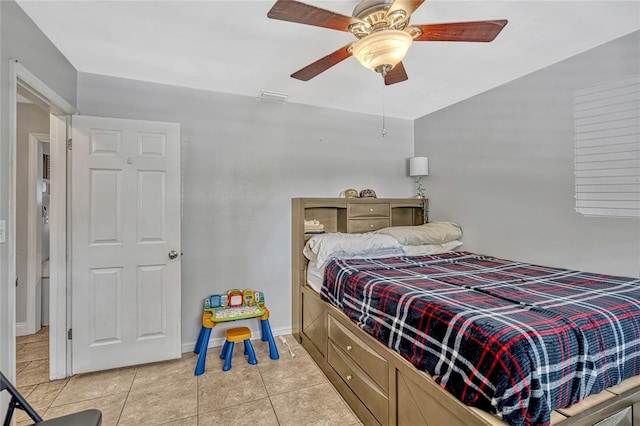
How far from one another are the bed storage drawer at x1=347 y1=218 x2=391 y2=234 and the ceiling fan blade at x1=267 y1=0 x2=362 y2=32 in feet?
7.00

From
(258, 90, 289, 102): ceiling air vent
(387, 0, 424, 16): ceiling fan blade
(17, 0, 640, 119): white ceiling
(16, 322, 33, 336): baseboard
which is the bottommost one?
(16, 322, 33, 336): baseboard

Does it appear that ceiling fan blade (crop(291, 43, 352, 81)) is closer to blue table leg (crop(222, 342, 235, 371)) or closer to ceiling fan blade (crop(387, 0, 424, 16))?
ceiling fan blade (crop(387, 0, 424, 16))

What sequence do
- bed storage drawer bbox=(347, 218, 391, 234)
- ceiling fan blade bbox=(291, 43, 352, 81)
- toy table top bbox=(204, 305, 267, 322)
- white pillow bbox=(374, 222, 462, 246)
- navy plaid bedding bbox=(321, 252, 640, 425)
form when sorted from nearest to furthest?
navy plaid bedding bbox=(321, 252, 640, 425), ceiling fan blade bbox=(291, 43, 352, 81), toy table top bbox=(204, 305, 267, 322), white pillow bbox=(374, 222, 462, 246), bed storage drawer bbox=(347, 218, 391, 234)

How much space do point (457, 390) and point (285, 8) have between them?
177 centimetres

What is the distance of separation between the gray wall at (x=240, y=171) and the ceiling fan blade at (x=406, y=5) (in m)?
2.02

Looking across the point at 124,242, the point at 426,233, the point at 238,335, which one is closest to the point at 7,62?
the point at 124,242

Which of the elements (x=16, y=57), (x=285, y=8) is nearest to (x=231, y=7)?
(x=285, y=8)

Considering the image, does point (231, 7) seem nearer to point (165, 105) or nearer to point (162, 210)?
point (165, 105)

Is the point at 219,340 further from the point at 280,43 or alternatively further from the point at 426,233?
the point at 280,43

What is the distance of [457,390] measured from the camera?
123cm

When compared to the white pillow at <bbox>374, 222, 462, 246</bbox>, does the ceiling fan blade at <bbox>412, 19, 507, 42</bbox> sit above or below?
above

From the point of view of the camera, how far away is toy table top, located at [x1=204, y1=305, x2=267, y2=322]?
262 centimetres

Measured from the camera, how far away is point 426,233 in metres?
3.03

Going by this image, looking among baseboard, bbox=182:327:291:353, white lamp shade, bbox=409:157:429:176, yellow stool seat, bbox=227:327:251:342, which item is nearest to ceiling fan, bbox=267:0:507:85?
white lamp shade, bbox=409:157:429:176
